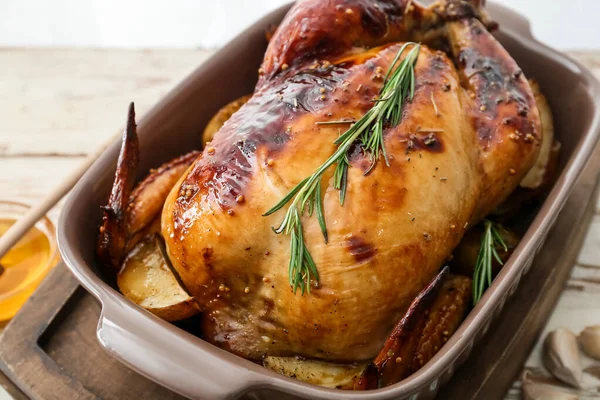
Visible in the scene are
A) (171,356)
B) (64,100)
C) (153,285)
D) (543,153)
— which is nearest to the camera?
(171,356)

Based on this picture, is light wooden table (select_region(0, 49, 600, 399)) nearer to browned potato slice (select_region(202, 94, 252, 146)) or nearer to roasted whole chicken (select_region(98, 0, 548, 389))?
browned potato slice (select_region(202, 94, 252, 146))

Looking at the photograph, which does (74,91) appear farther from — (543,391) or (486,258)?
(543,391)

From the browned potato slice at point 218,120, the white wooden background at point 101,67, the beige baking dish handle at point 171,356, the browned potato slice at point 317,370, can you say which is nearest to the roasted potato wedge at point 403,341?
the browned potato slice at point 317,370

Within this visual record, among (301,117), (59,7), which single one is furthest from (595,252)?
(59,7)

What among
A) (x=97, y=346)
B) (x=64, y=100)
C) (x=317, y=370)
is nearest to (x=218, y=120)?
(x=97, y=346)

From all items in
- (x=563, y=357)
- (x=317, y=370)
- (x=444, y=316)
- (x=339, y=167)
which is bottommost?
(x=563, y=357)

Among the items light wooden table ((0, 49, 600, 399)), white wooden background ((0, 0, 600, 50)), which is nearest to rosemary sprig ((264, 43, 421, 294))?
light wooden table ((0, 49, 600, 399))

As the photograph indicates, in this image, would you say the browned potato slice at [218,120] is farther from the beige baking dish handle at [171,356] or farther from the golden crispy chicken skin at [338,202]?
the beige baking dish handle at [171,356]
